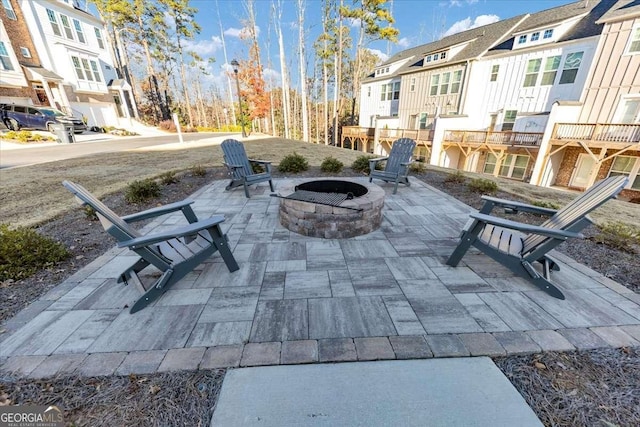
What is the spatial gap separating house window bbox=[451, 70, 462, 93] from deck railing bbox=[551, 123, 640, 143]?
528 cm

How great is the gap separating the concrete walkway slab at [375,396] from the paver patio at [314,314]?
3.6 inches

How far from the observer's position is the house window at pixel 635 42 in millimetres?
8703

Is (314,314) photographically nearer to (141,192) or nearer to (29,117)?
(141,192)

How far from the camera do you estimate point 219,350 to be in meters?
1.65

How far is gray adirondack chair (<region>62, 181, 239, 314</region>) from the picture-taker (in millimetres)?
1893

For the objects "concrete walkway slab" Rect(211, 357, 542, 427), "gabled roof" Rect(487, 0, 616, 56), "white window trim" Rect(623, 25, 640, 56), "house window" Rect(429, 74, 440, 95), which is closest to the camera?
"concrete walkway slab" Rect(211, 357, 542, 427)

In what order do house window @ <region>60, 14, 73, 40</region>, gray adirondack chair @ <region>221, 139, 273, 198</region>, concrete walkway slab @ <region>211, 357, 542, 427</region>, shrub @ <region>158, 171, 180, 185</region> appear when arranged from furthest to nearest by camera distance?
house window @ <region>60, 14, 73, 40</region> → shrub @ <region>158, 171, 180, 185</region> → gray adirondack chair @ <region>221, 139, 273, 198</region> → concrete walkway slab @ <region>211, 357, 542, 427</region>

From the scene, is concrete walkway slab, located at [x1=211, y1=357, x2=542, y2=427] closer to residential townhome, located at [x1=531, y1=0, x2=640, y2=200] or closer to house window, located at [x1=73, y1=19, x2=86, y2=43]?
residential townhome, located at [x1=531, y1=0, x2=640, y2=200]

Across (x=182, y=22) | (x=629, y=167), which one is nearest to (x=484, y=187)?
(x=629, y=167)

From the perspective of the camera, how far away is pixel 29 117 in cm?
1291

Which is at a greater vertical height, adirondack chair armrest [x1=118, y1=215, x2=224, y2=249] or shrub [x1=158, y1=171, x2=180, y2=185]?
adirondack chair armrest [x1=118, y1=215, x2=224, y2=249]

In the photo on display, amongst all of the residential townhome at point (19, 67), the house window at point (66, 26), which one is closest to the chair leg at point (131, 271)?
the residential townhome at point (19, 67)

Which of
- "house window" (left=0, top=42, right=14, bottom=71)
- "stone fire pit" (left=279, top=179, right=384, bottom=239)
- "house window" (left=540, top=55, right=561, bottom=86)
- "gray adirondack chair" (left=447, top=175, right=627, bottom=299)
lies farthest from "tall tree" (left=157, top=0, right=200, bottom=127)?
"gray adirondack chair" (left=447, top=175, right=627, bottom=299)

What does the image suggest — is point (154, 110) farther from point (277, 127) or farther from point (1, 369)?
point (1, 369)
